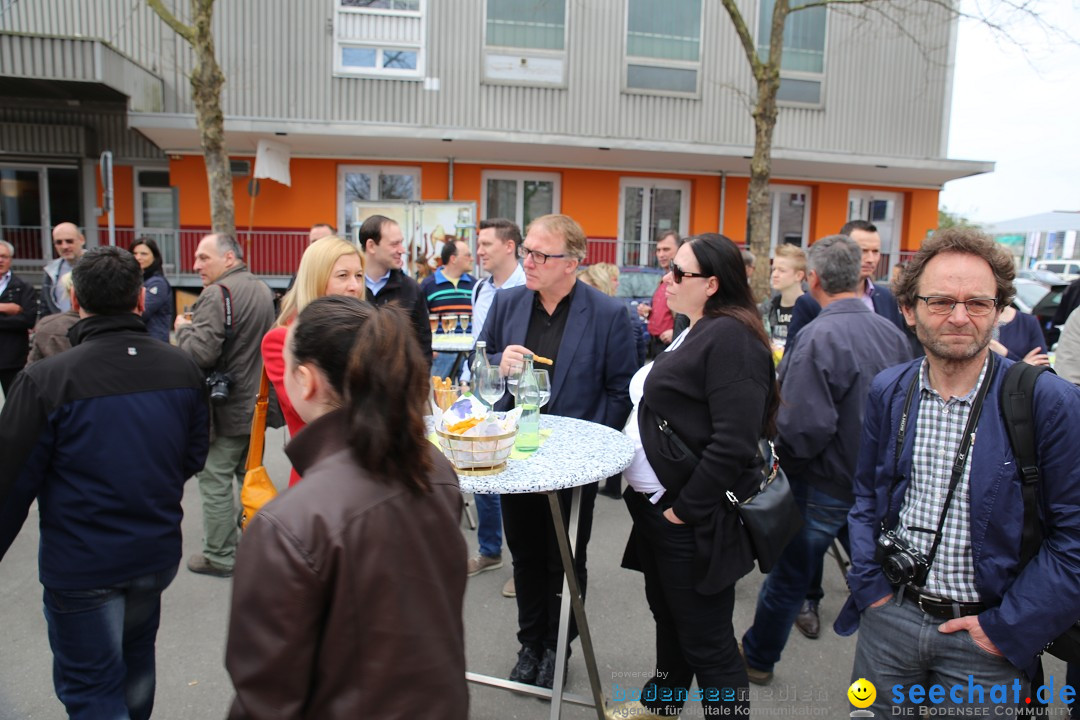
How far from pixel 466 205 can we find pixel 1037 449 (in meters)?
11.9

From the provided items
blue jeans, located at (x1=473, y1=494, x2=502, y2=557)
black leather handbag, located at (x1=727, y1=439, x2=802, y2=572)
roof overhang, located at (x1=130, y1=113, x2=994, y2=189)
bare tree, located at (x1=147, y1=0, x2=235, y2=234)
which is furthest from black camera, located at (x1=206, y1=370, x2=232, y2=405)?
roof overhang, located at (x1=130, y1=113, x2=994, y2=189)

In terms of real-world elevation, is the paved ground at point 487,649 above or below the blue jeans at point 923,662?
below

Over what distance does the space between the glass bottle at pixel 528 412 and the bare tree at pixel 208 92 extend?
29.6 feet

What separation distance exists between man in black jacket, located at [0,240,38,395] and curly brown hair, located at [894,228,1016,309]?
6465 millimetres

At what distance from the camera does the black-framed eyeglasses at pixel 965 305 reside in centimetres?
185

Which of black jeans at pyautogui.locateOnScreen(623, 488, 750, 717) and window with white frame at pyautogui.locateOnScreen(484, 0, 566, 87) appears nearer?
black jeans at pyautogui.locateOnScreen(623, 488, 750, 717)

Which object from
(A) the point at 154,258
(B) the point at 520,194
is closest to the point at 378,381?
(A) the point at 154,258

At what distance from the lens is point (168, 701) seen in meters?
2.97

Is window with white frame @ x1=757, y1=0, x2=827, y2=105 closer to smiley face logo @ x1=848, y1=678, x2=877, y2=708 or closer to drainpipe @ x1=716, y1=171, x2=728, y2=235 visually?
drainpipe @ x1=716, y1=171, x2=728, y2=235

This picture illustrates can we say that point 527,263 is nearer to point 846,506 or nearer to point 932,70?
point 846,506

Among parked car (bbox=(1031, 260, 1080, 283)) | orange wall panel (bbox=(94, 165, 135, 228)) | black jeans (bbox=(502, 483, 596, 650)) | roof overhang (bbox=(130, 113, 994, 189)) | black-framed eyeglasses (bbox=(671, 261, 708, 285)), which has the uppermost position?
roof overhang (bbox=(130, 113, 994, 189))

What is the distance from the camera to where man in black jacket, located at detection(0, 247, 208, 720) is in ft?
7.08

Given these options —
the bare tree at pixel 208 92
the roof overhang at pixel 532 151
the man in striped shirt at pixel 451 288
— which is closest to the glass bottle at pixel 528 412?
the man in striped shirt at pixel 451 288

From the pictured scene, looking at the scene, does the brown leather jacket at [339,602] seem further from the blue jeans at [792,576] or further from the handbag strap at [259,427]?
the blue jeans at [792,576]
